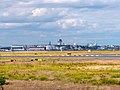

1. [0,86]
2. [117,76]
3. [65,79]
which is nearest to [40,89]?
[0,86]

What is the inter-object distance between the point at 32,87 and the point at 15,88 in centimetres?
184

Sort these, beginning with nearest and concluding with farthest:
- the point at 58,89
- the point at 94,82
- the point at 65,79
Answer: the point at 58,89
the point at 94,82
the point at 65,79

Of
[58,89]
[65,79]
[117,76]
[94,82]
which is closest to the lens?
[58,89]

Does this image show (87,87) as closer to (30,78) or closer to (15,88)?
(15,88)

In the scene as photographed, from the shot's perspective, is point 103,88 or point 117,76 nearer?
point 103,88

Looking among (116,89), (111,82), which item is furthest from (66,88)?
(111,82)

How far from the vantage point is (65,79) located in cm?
5272

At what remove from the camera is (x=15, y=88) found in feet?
138

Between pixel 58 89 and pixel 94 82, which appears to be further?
pixel 94 82

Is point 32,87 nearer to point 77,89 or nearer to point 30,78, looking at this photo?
point 77,89

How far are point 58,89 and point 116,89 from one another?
242 inches

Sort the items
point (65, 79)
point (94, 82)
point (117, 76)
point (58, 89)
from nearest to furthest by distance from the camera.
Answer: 1. point (58, 89)
2. point (94, 82)
3. point (65, 79)
4. point (117, 76)

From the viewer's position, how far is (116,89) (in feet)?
139

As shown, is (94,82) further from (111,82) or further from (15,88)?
(15,88)
